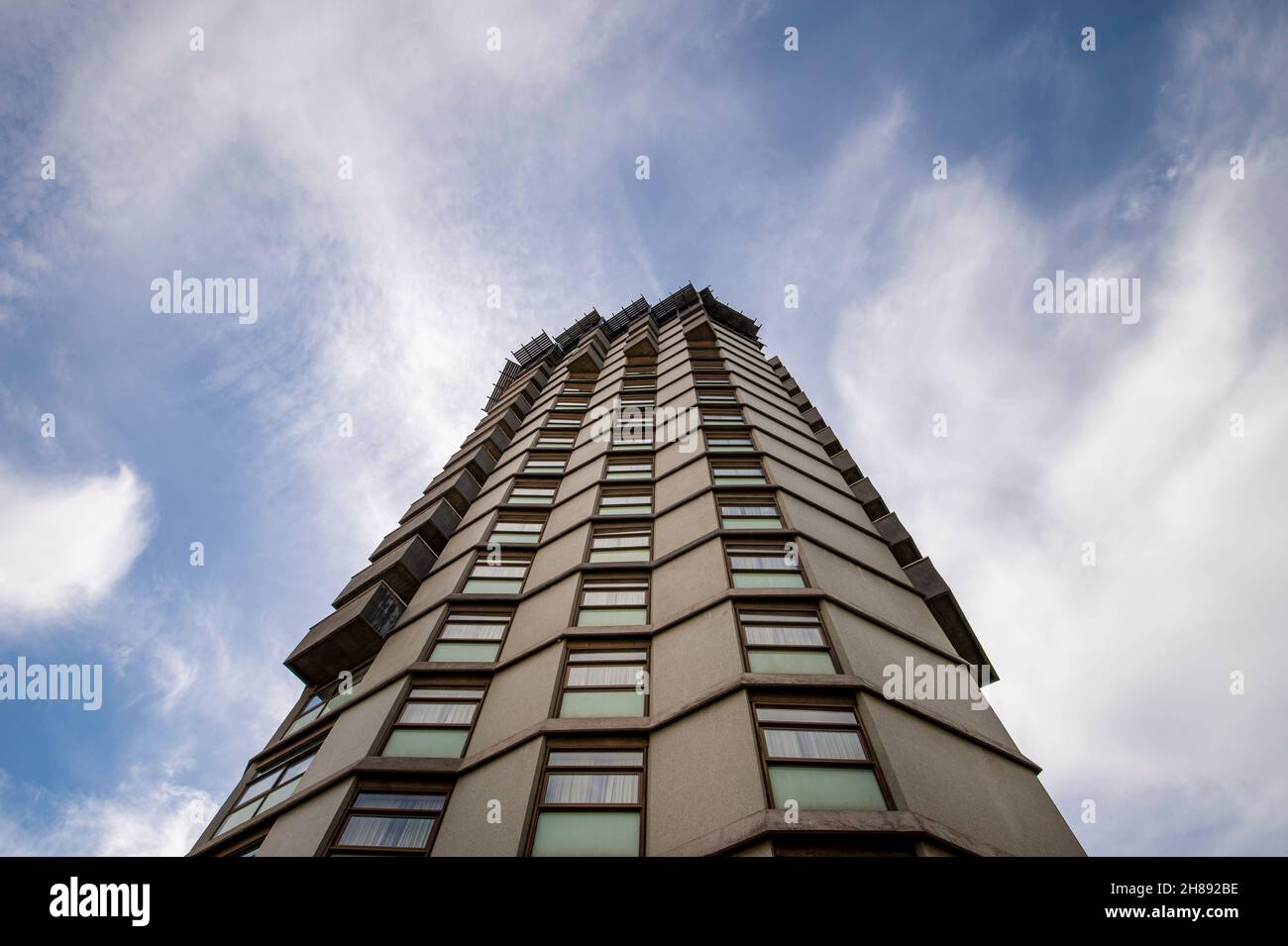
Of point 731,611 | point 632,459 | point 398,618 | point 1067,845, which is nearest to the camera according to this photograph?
point 1067,845

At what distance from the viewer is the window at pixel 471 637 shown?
47.1 feet

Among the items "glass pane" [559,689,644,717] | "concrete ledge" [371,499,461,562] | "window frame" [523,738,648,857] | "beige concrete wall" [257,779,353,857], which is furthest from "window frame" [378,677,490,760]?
"concrete ledge" [371,499,461,562]

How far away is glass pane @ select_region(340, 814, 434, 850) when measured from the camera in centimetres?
1011

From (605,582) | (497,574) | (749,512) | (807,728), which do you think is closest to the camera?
(807,728)

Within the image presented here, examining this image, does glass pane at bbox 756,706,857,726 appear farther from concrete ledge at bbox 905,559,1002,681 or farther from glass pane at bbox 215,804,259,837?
glass pane at bbox 215,804,259,837

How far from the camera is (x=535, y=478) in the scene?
22.7m

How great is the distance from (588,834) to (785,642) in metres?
4.45

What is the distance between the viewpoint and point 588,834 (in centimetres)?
912

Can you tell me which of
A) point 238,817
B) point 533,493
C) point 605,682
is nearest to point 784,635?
point 605,682

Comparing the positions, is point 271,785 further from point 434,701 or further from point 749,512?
point 749,512

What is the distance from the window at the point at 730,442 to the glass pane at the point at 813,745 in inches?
410
